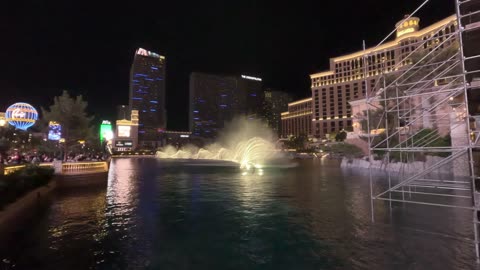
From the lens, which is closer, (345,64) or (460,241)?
(460,241)

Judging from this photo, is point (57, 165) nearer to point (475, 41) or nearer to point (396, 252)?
point (396, 252)

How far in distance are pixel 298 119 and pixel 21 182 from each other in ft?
569

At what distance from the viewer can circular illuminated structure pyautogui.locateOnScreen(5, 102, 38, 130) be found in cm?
3006

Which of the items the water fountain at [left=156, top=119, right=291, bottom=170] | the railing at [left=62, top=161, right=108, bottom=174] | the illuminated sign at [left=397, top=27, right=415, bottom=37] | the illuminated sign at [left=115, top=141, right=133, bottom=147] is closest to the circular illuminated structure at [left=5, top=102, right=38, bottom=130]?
the railing at [left=62, top=161, right=108, bottom=174]

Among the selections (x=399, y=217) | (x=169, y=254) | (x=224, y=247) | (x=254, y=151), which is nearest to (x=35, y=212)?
(x=169, y=254)

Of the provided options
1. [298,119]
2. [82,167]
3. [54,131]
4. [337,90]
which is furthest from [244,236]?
[298,119]

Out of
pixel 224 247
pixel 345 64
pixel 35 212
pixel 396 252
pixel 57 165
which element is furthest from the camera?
pixel 345 64

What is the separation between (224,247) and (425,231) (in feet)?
23.0

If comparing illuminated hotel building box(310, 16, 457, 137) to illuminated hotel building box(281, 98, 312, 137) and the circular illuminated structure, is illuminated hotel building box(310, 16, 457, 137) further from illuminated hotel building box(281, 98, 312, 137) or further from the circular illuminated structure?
the circular illuminated structure

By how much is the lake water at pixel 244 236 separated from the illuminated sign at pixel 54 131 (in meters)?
17.9

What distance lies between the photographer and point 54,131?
29266mm

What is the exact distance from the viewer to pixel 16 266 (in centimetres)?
705

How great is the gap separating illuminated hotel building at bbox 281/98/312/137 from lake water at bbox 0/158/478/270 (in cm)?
15424

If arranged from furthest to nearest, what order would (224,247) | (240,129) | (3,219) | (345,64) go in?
(345,64) < (240,129) < (3,219) < (224,247)
